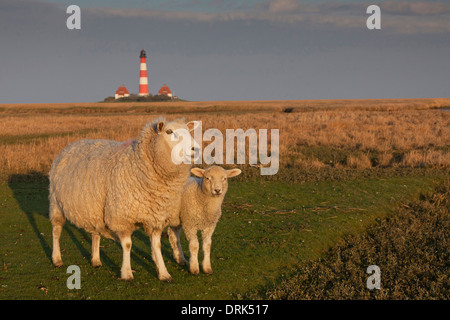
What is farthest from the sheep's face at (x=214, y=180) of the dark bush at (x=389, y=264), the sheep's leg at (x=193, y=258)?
the dark bush at (x=389, y=264)

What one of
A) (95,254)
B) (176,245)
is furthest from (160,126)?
(95,254)

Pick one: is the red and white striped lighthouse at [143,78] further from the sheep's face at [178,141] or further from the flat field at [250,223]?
the sheep's face at [178,141]

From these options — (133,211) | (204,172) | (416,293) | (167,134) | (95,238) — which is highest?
(167,134)

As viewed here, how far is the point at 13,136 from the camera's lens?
29.2 metres

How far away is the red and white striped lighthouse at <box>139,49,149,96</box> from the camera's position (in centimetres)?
12175

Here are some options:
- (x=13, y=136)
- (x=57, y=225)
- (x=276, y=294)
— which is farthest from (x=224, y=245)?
(x=13, y=136)

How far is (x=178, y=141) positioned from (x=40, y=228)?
625cm

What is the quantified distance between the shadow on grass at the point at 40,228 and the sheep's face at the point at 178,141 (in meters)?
2.39

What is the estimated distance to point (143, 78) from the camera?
124 meters

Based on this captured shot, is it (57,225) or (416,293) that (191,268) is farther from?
(416,293)

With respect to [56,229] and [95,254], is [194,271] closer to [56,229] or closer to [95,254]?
[95,254]

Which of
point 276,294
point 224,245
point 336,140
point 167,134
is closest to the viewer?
point 167,134

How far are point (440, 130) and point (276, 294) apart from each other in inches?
1104

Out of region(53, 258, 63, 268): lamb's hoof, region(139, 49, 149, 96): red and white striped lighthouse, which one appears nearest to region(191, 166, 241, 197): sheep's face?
region(53, 258, 63, 268): lamb's hoof
